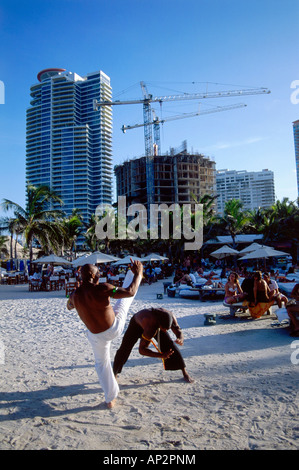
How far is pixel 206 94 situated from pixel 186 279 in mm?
91094

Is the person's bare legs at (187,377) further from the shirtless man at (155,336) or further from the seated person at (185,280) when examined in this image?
the seated person at (185,280)

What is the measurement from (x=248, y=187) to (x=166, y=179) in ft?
295

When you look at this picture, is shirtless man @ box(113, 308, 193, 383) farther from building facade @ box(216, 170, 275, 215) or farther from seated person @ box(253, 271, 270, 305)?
building facade @ box(216, 170, 275, 215)

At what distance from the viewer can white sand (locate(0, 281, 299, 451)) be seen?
287 cm

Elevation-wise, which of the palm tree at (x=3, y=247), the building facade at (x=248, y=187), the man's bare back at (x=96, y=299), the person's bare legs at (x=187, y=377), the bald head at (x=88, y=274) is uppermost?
the building facade at (x=248, y=187)

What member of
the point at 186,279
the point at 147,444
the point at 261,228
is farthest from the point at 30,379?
the point at 261,228

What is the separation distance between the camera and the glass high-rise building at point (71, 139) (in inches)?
4948

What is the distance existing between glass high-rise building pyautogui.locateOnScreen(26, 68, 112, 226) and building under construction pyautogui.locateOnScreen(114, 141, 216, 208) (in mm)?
40870

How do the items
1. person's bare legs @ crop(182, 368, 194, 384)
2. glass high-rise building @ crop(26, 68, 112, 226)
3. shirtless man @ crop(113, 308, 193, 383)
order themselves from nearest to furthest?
shirtless man @ crop(113, 308, 193, 383)
person's bare legs @ crop(182, 368, 194, 384)
glass high-rise building @ crop(26, 68, 112, 226)

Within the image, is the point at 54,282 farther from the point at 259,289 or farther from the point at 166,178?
the point at 166,178

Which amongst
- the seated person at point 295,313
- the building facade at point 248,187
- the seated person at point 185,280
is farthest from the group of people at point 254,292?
the building facade at point 248,187

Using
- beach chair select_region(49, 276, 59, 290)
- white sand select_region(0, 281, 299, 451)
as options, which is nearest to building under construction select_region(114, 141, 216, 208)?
beach chair select_region(49, 276, 59, 290)

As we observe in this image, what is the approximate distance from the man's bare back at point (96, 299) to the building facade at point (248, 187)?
155520 mm

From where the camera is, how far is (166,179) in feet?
274
